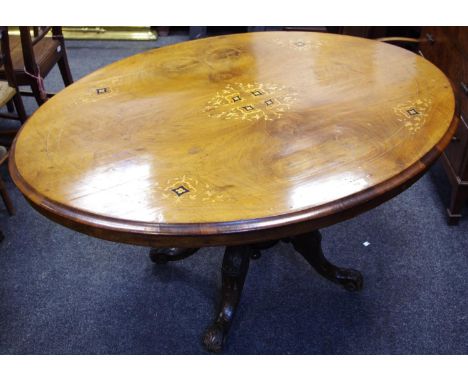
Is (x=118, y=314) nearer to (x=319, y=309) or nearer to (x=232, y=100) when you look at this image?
(x=319, y=309)

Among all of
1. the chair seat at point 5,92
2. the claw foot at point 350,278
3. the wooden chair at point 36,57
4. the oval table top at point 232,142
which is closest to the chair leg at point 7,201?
the chair seat at point 5,92

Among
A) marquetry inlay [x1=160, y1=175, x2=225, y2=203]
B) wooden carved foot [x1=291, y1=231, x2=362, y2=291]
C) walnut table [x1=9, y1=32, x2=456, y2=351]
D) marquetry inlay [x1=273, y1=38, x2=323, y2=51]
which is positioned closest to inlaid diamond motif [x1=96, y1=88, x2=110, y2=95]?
walnut table [x1=9, y1=32, x2=456, y2=351]

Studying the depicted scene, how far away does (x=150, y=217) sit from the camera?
3.48ft

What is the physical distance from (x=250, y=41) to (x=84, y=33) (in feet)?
9.08

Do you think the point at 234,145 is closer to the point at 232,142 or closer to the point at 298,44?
the point at 232,142

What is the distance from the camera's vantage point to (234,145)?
1.31 m

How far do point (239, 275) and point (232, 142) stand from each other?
0.57m

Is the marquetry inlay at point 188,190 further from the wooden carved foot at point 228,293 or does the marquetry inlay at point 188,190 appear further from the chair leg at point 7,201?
the chair leg at point 7,201

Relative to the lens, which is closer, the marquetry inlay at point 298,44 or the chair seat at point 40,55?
the marquetry inlay at point 298,44

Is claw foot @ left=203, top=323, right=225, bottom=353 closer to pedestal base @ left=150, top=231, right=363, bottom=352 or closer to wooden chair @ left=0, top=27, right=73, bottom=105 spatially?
pedestal base @ left=150, top=231, right=363, bottom=352

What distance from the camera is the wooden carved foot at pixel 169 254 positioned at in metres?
1.96

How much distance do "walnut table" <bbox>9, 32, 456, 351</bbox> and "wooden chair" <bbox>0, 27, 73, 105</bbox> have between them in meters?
0.84

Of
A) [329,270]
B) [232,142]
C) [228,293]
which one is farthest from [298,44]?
[228,293]

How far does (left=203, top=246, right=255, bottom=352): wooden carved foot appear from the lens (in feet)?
5.32
